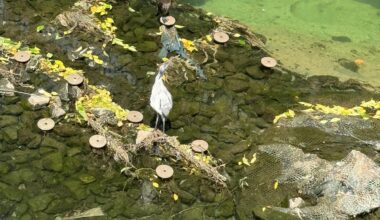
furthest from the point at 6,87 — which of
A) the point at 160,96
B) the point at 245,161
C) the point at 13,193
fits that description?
the point at 245,161

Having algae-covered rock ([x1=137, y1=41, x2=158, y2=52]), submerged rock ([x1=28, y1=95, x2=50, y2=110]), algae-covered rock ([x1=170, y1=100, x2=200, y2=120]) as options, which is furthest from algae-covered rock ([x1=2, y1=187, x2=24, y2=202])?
algae-covered rock ([x1=137, y1=41, x2=158, y2=52])

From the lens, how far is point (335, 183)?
5656mm

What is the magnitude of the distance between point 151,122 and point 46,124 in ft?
4.44

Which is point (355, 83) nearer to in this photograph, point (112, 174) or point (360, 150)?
point (360, 150)

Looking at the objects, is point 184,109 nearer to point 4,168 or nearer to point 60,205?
point 60,205

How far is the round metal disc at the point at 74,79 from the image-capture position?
6.86m

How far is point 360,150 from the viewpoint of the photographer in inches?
252

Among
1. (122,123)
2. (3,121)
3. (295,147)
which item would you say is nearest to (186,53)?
(122,123)

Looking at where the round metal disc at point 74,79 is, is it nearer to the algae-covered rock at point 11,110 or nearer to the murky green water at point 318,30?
the algae-covered rock at point 11,110

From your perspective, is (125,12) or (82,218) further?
(125,12)

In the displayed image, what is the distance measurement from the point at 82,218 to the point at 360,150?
3580mm

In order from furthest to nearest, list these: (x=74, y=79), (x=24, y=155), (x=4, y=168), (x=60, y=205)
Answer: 1. (x=74, y=79)
2. (x=24, y=155)
3. (x=4, y=168)
4. (x=60, y=205)

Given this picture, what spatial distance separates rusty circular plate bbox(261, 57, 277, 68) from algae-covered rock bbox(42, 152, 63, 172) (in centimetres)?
351

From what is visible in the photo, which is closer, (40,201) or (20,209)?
(20,209)
